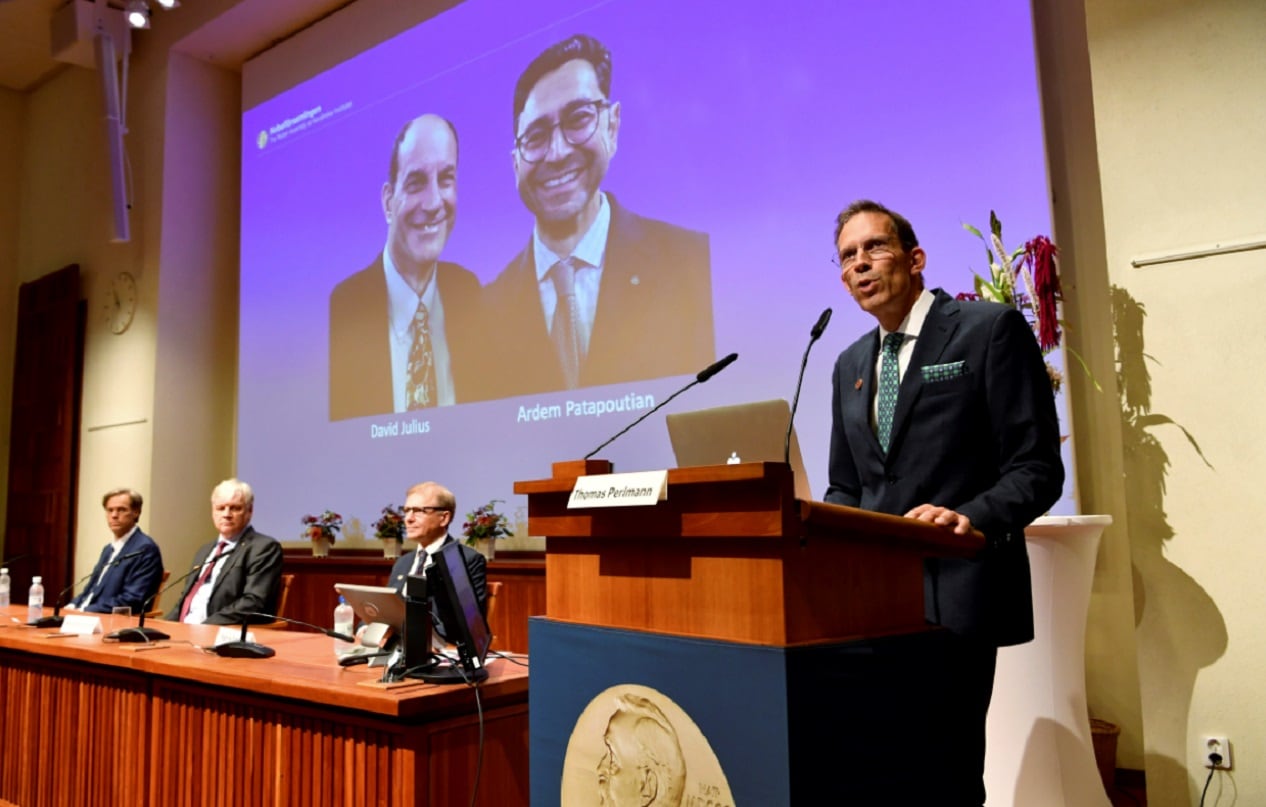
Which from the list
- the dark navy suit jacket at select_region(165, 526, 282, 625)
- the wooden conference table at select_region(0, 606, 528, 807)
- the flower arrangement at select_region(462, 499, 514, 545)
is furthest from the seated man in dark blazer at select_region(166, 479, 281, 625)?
the flower arrangement at select_region(462, 499, 514, 545)

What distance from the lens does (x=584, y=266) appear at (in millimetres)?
4969

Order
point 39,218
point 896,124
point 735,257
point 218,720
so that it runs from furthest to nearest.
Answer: point 39,218 → point 735,257 → point 896,124 → point 218,720

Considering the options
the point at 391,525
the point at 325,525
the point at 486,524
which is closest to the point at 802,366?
the point at 486,524

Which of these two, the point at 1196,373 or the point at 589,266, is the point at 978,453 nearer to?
the point at 1196,373

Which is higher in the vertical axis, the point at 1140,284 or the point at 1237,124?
the point at 1237,124

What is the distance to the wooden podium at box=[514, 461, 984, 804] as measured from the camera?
1147 millimetres

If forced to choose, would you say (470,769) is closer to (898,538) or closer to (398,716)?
(398,716)

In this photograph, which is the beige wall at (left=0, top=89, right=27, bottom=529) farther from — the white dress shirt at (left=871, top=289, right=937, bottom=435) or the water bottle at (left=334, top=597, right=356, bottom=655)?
the white dress shirt at (left=871, top=289, right=937, bottom=435)

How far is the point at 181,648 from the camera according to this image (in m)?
2.97

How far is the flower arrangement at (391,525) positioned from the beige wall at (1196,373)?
12.9ft

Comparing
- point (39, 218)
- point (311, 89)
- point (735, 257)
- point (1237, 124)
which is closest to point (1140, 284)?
point (1237, 124)

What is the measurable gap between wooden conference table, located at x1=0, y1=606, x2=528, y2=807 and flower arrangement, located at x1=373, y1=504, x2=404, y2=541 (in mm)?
2171

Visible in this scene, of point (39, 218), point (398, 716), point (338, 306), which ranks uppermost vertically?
point (39, 218)

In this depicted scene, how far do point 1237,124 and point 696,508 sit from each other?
92.9 inches
